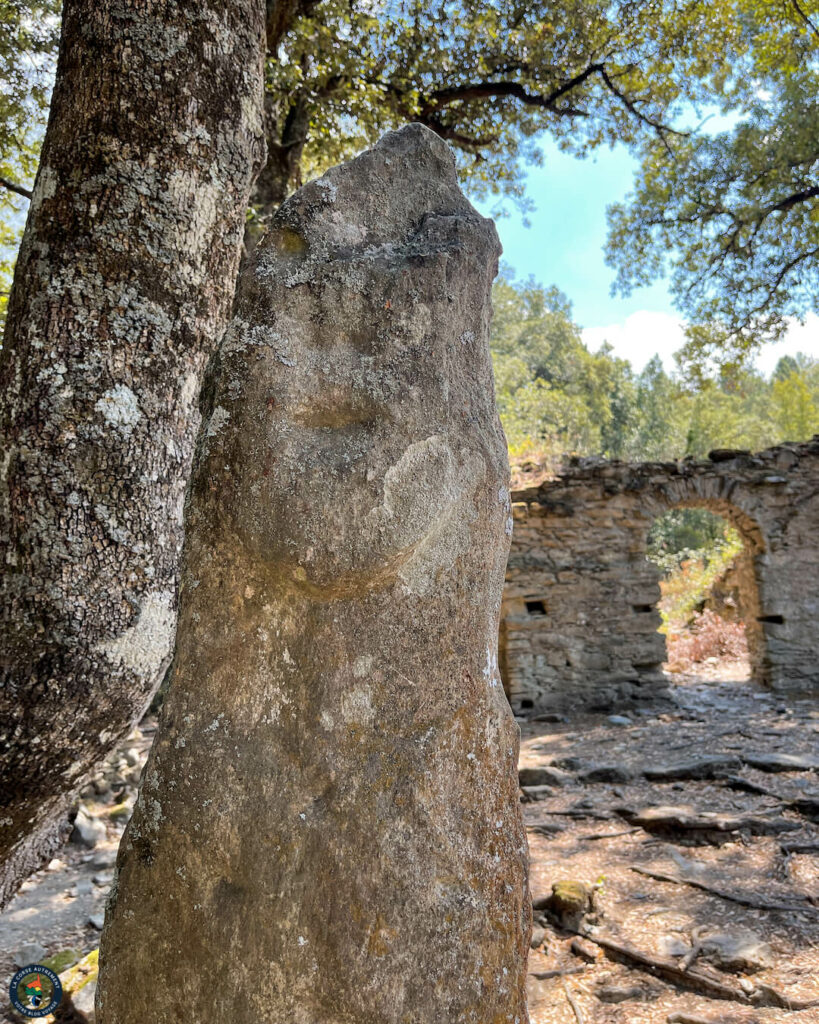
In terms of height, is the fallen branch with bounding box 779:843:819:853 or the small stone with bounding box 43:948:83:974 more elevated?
the fallen branch with bounding box 779:843:819:853

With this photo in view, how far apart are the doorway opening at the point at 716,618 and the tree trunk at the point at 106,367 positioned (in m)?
6.86

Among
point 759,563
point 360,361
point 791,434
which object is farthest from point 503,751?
point 791,434

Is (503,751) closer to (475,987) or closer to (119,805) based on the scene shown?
(475,987)

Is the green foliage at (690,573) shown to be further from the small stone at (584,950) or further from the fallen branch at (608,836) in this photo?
the small stone at (584,950)

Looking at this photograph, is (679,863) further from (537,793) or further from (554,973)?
(537,793)

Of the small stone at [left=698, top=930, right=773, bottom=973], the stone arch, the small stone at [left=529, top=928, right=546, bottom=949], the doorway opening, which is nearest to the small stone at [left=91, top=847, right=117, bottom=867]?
the small stone at [left=529, top=928, right=546, bottom=949]

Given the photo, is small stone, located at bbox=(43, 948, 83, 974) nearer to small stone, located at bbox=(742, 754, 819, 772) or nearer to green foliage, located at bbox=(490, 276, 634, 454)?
small stone, located at bbox=(742, 754, 819, 772)

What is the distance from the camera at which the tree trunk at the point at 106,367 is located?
2.07m

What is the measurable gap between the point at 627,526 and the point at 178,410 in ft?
22.2

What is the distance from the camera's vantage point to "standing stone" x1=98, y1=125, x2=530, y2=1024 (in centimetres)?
128

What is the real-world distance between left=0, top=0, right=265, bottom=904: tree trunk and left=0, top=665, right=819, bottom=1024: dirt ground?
1905mm

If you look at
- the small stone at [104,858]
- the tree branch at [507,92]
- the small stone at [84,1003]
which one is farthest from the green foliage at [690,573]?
the small stone at [84,1003]

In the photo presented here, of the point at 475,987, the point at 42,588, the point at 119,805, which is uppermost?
the point at 42,588

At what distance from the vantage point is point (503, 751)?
4.90ft
